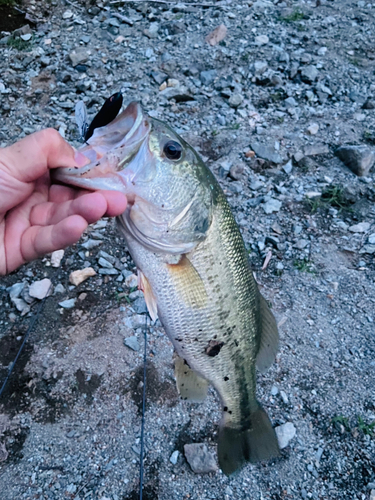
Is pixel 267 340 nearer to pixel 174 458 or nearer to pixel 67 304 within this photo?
pixel 174 458

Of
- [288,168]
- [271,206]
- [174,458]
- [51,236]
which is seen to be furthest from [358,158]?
[51,236]

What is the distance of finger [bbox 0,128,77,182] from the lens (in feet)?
5.82

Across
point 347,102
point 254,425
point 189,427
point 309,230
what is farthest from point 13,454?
point 347,102

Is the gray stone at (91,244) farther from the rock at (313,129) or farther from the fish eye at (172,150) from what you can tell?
the rock at (313,129)

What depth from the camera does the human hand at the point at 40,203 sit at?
66.8 inches

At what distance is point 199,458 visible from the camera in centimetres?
279

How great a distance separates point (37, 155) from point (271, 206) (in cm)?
302

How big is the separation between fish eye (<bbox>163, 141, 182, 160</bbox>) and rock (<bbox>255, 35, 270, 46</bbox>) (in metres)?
5.91

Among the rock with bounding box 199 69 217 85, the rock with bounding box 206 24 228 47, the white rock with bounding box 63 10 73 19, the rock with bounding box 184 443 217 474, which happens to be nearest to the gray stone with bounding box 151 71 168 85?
the rock with bounding box 199 69 217 85

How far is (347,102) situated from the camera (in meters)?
5.91

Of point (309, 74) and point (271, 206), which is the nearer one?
point (271, 206)

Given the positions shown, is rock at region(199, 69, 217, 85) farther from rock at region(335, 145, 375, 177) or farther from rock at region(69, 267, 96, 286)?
rock at region(69, 267, 96, 286)

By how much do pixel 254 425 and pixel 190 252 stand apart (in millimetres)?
1130

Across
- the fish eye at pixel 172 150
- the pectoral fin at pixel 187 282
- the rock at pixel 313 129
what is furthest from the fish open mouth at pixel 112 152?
the rock at pixel 313 129
